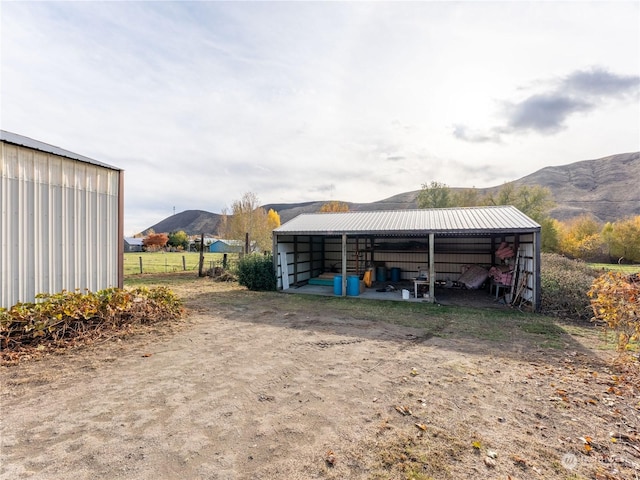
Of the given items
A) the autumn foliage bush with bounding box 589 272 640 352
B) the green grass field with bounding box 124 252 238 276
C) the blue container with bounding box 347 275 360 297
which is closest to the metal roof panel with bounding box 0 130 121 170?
the blue container with bounding box 347 275 360 297

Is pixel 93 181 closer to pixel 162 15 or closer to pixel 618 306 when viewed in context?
pixel 162 15

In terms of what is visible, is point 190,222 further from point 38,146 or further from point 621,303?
point 621,303

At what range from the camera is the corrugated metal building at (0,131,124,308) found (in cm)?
534

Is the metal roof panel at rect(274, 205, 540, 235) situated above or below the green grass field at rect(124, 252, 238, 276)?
above

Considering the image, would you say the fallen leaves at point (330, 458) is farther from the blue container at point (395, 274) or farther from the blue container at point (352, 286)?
the blue container at point (395, 274)

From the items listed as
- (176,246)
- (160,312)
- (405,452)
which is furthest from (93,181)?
(176,246)

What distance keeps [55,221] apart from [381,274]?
39.9 ft

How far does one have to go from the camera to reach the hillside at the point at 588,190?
62388 millimetres

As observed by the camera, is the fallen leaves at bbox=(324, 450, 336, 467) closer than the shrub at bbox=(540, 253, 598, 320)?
Yes

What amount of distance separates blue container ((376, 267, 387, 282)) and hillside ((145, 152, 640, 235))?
133 feet

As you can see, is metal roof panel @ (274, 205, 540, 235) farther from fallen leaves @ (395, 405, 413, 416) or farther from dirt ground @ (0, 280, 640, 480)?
fallen leaves @ (395, 405, 413, 416)

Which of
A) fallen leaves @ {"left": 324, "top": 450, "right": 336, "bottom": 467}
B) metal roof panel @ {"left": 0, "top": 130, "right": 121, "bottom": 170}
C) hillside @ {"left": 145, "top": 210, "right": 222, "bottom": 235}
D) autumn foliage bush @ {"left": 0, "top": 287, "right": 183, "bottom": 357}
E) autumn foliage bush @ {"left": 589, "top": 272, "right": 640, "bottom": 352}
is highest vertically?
hillside @ {"left": 145, "top": 210, "right": 222, "bottom": 235}

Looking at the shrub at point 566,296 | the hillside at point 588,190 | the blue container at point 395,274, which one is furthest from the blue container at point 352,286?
the hillside at point 588,190

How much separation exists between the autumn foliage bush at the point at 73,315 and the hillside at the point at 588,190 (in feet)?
166
